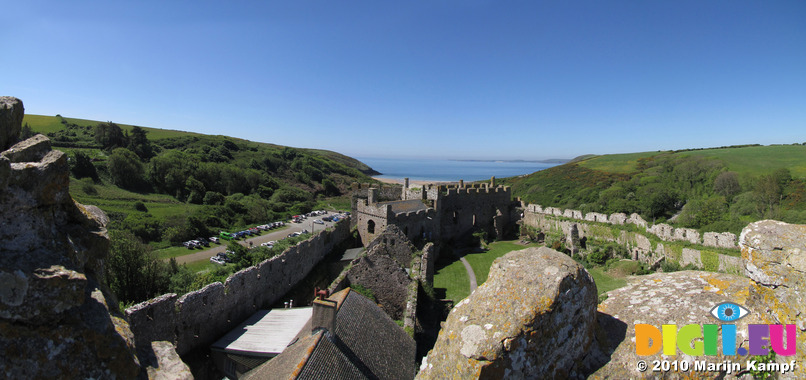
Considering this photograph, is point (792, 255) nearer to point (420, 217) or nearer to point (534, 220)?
point (420, 217)

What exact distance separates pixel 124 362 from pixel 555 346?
3.58 metres

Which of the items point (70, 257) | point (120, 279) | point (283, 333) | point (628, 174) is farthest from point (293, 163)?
point (70, 257)

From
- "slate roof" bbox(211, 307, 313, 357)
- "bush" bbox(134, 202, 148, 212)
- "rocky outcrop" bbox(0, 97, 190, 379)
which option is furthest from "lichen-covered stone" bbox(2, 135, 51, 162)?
"bush" bbox(134, 202, 148, 212)

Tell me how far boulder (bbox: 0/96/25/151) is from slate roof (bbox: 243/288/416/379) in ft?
20.1

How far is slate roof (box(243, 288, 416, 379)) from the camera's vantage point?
26.2 feet

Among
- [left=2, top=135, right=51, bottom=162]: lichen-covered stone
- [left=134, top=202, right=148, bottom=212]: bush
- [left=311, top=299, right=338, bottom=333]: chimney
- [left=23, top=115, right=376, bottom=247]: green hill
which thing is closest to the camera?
[left=2, top=135, right=51, bottom=162]: lichen-covered stone

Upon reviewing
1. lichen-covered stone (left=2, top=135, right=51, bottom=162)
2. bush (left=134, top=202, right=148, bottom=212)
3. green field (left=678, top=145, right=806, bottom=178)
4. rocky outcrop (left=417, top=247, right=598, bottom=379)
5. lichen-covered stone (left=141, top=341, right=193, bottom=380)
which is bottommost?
bush (left=134, top=202, right=148, bottom=212)

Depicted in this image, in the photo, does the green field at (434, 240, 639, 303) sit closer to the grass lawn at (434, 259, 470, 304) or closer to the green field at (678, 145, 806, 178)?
the grass lawn at (434, 259, 470, 304)

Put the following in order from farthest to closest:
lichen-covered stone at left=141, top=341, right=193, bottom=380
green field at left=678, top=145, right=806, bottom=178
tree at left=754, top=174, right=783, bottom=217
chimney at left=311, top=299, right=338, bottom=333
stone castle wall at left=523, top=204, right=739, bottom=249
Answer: green field at left=678, top=145, right=806, bottom=178 < tree at left=754, top=174, right=783, bottom=217 < stone castle wall at left=523, top=204, right=739, bottom=249 < chimney at left=311, top=299, right=338, bottom=333 < lichen-covered stone at left=141, top=341, right=193, bottom=380

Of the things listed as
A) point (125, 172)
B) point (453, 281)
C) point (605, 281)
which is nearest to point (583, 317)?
point (453, 281)

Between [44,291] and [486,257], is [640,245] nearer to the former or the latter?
[486,257]

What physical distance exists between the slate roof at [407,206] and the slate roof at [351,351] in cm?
1509

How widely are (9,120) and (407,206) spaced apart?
25.8 meters

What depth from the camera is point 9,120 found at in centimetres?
304
